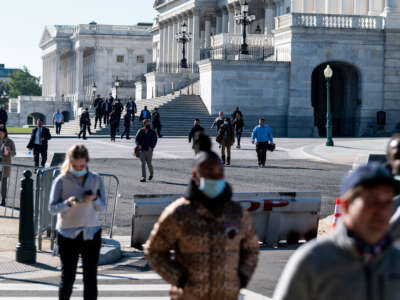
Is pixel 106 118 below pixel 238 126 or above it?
above

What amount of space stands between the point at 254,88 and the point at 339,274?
5256 cm

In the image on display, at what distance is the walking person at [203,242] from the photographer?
549cm

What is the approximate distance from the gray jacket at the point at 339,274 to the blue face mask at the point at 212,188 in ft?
5.23

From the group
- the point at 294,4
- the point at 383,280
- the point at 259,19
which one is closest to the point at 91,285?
the point at 383,280

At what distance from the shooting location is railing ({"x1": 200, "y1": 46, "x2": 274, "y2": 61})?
58.9 meters

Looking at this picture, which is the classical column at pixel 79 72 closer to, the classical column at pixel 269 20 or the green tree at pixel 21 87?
the classical column at pixel 269 20

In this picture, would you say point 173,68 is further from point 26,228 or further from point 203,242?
point 203,242

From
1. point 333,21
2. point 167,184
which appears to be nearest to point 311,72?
point 333,21

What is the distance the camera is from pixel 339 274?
12.7ft

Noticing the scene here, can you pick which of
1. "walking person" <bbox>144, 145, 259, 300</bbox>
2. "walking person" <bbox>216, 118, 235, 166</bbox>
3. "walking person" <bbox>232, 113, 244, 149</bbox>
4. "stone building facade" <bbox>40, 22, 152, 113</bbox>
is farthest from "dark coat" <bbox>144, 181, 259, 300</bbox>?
"stone building facade" <bbox>40, 22, 152, 113</bbox>

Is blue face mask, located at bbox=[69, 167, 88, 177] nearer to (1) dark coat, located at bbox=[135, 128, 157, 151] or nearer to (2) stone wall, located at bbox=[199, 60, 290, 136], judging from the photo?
(1) dark coat, located at bbox=[135, 128, 157, 151]

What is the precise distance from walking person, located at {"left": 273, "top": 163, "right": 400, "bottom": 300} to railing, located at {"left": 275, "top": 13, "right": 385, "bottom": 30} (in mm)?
51874

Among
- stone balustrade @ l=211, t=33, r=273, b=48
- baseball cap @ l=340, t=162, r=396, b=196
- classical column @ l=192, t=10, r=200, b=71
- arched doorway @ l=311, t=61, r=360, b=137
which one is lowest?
baseball cap @ l=340, t=162, r=396, b=196

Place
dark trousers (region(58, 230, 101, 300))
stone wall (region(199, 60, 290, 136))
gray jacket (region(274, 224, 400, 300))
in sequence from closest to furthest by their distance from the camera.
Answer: gray jacket (region(274, 224, 400, 300))
dark trousers (region(58, 230, 101, 300))
stone wall (region(199, 60, 290, 136))
